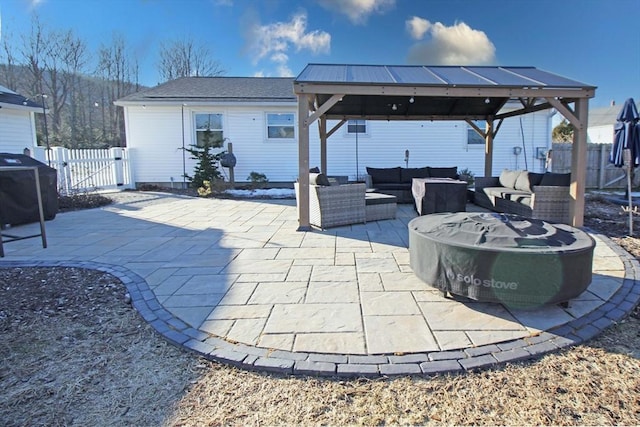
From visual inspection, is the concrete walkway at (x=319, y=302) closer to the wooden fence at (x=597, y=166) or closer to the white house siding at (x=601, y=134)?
the wooden fence at (x=597, y=166)

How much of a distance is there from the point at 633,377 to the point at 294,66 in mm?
17364

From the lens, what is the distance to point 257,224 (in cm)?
670

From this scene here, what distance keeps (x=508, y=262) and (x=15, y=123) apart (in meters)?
13.1

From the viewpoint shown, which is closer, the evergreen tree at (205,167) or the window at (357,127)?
the evergreen tree at (205,167)

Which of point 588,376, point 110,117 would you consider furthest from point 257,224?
point 110,117

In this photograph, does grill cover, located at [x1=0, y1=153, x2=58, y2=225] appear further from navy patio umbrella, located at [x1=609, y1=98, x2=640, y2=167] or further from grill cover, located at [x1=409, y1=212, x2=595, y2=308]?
navy patio umbrella, located at [x1=609, y1=98, x2=640, y2=167]

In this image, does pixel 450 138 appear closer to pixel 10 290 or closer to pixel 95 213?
pixel 95 213

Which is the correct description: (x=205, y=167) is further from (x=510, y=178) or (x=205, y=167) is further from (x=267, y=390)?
(x=267, y=390)

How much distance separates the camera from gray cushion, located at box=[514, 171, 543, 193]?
702 cm

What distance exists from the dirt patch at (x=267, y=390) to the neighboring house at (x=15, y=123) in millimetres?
10083

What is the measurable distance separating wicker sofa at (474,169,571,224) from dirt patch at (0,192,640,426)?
3.94m

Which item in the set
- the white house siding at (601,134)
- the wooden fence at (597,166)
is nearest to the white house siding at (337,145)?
the wooden fence at (597,166)

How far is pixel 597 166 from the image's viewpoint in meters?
13.6

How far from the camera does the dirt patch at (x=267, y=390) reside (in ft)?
6.09
